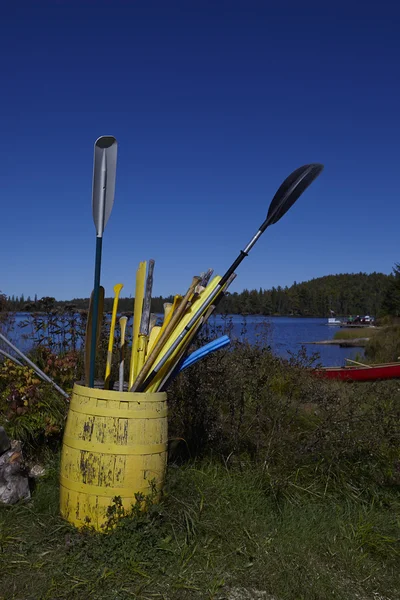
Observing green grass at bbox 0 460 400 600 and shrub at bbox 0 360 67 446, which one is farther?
shrub at bbox 0 360 67 446

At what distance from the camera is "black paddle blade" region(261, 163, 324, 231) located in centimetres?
372

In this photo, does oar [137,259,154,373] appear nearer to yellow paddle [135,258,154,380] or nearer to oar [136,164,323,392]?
yellow paddle [135,258,154,380]

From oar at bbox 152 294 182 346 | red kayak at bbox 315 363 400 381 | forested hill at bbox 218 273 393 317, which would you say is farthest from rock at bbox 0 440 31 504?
forested hill at bbox 218 273 393 317

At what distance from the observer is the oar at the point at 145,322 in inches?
134

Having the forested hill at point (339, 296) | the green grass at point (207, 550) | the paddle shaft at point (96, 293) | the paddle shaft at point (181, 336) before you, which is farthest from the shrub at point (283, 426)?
the forested hill at point (339, 296)

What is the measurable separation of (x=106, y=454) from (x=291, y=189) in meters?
2.14

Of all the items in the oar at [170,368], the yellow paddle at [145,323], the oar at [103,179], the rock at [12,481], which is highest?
the oar at [103,179]

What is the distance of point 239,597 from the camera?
2.62 m

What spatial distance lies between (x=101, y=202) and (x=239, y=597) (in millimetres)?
2253

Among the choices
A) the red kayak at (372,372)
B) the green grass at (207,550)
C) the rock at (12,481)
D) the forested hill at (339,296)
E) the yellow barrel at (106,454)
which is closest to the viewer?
the green grass at (207,550)

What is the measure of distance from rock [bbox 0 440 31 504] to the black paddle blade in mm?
2260

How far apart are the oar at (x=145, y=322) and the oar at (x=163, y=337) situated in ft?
0.45

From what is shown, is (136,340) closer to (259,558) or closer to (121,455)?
(121,455)

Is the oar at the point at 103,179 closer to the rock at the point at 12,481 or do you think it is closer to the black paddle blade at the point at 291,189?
the rock at the point at 12,481
